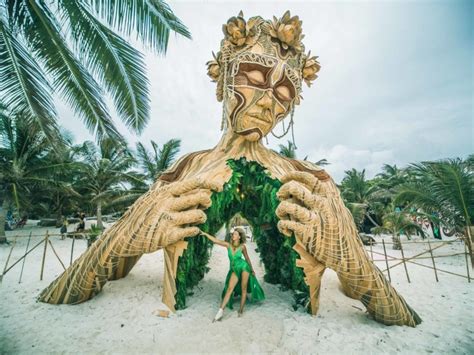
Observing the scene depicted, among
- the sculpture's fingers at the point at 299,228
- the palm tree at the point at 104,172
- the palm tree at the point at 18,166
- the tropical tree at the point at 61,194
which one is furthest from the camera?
the palm tree at the point at 104,172

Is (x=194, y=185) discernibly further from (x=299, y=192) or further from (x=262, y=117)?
(x=262, y=117)

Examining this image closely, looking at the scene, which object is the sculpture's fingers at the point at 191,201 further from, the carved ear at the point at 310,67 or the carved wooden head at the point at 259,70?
the carved ear at the point at 310,67

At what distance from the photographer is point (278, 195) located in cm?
335

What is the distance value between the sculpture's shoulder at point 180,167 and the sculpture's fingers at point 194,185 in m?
0.60

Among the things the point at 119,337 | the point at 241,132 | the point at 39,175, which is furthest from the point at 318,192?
→ the point at 39,175

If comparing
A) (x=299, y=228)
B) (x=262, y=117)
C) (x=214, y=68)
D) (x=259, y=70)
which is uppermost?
(x=214, y=68)

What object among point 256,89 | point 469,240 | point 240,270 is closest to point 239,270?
point 240,270

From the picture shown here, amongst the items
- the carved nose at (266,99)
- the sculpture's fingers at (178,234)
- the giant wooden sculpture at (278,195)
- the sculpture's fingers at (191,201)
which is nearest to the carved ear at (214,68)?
the giant wooden sculpture at (278,195)

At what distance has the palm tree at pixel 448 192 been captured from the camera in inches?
298

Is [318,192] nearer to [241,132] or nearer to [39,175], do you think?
[241,132]

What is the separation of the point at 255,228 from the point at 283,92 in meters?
2.54

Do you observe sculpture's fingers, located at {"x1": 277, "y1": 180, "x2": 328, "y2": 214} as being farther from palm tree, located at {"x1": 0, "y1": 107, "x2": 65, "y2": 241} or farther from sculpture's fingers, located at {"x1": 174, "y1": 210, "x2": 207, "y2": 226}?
palm tree, located at {"x1": 0, "y1": 107, "x2": 65, "y2": 241}

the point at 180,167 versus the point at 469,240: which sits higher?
the point at 180,167

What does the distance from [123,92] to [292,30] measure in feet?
9.43
